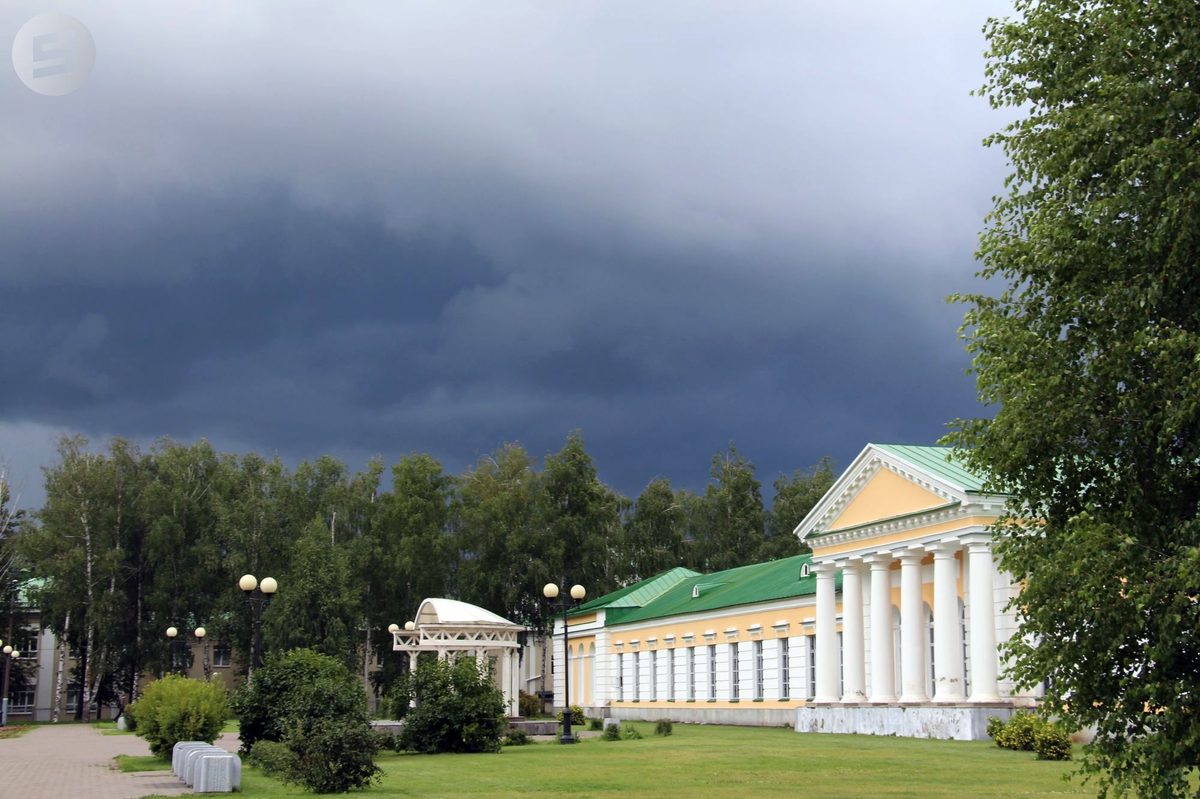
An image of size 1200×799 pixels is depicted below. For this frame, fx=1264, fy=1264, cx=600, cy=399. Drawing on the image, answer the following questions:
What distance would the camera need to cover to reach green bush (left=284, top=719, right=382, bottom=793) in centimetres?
1766

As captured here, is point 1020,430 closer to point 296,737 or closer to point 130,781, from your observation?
point 296,737

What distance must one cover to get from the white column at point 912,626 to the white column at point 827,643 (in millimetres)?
4246

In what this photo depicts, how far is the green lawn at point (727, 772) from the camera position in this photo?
56.4 ft

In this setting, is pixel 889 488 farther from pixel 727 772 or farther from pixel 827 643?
pixel 727 772

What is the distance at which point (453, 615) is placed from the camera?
3525 centimetres

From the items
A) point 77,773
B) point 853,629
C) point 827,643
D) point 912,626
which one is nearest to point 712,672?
point 827,643

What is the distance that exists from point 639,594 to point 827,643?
752 inches

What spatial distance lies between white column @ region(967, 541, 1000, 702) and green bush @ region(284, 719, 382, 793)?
17808 millimetres

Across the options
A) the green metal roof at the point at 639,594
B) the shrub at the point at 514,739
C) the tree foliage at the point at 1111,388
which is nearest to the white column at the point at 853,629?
the shrub at the point at 514,739

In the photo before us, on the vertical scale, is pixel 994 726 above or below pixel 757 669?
below

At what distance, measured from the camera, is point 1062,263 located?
37.4 feet

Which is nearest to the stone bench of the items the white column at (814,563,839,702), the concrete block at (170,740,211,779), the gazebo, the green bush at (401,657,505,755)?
the concrete block at (170,740,211,779)

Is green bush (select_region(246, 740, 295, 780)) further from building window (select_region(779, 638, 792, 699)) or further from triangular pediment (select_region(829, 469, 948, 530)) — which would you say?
building window (select_region(779, 638, 792, 699))

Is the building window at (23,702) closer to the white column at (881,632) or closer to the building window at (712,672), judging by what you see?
the building window at (712,672)
